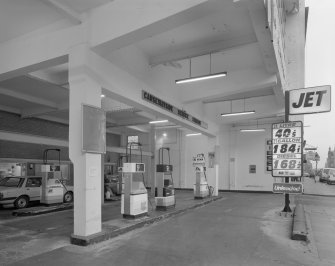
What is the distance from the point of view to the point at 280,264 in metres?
4.80

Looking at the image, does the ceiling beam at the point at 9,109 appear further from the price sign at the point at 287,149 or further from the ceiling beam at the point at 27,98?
the price sign at the point at 287,149

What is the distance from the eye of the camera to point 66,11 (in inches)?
227

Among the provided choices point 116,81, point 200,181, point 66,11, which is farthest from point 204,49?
point 200,181

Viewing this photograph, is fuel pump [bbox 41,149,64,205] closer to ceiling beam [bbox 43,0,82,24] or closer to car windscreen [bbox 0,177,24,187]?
car windscreen [bbox 0,177,24,187]

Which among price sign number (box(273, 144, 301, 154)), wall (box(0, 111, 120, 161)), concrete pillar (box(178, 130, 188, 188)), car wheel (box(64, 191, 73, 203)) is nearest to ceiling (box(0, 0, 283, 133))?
wall (box(0, 111, 120, 161))

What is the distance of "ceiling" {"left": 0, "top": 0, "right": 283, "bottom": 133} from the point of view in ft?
19.4

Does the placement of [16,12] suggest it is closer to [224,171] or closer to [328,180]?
[224,171]

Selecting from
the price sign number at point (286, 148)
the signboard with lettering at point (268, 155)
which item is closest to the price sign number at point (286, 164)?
the price sign number at point (286, 148)

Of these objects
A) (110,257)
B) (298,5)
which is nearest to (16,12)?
(110,257)

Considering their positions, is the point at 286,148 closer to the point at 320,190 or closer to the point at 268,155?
the point at 268,155

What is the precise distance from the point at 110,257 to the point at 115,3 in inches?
186

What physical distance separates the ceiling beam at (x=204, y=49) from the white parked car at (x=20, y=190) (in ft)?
23.2

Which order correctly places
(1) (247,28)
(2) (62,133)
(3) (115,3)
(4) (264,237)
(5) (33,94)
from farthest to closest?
(2) (62,133) → (5) (33,94) → (1) (247,28) → (4) (264,237) → (3) (115,3)

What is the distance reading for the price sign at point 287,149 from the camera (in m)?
8.68
